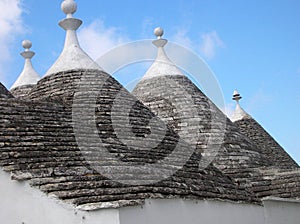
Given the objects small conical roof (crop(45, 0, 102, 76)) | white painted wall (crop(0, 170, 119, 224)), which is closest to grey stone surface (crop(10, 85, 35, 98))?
small conical roof (crop(45, 0, 102, 76))

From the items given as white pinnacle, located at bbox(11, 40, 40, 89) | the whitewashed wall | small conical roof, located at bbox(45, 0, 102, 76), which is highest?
white pinnacle, located at bbox(11, 40, 40, 89)

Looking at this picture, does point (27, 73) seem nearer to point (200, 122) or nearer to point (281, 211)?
point (200, 122)

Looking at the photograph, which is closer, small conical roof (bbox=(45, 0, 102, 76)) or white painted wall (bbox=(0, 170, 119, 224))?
white painted wall (bbox=(0, 170, 119, 224))

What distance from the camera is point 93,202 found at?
22.2 ft

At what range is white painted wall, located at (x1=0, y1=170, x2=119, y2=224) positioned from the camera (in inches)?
261

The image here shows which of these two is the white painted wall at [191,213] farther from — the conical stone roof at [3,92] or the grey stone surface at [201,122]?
the conical stone roof at [3,92]

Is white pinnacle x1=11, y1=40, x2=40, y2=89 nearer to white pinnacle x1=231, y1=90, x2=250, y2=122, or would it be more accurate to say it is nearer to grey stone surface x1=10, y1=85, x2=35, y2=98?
grey stone surface x1=10, y1=85, x2=35, y2=98

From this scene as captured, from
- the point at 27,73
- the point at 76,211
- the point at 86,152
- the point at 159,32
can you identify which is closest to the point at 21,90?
the point at 27,73

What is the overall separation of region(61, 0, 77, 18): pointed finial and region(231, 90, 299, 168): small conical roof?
639cm

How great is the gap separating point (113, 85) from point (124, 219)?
4594 millimetres

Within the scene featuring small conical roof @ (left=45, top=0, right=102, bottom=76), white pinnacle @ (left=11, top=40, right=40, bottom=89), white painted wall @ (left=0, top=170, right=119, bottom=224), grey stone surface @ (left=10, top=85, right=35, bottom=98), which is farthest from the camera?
white pinnacle @ (left=11, top=40, right=40, bottom=89)

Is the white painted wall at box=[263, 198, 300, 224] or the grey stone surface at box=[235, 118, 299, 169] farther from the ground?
the grey stone surface at box=[235, 118, 299, 169]

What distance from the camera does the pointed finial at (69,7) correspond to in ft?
39.3

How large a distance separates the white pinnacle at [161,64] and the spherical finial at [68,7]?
2596mm
